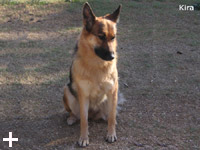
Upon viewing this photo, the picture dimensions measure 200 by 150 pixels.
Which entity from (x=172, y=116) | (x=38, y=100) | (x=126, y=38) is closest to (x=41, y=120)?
(x=38, y=100)

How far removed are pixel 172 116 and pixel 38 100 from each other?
2241mm

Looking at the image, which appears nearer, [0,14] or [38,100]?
[38,100]

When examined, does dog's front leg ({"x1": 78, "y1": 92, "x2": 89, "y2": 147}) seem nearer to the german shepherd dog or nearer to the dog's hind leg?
the german shepherd dog

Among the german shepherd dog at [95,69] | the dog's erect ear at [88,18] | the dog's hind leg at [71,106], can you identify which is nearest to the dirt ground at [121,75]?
the dog's hind leg at [71,106]

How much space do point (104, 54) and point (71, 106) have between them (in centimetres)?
108

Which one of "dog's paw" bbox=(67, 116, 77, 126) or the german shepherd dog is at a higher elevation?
the german shepherd dog

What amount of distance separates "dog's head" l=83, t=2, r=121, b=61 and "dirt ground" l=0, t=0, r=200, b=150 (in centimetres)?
125

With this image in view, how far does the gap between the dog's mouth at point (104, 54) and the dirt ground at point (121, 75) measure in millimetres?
1180

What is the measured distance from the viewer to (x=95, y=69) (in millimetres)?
4211

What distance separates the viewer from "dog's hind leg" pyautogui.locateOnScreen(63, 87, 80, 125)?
4598mm

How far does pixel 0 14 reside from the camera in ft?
31.2

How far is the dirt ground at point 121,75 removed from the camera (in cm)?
450

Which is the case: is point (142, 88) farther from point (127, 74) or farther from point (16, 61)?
point (16, 61)

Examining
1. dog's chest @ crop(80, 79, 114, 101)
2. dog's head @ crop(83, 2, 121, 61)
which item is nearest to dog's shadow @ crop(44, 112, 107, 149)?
dog's chest @ crop(80, 79, 114, 101)
